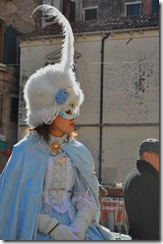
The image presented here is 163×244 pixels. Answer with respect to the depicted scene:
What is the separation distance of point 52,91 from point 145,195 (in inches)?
43.7

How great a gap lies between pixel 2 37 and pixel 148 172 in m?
20.5

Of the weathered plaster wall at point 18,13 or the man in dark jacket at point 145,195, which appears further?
the weathered plaster wall at point 18,13

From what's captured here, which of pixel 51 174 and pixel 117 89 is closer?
pixel 51 174

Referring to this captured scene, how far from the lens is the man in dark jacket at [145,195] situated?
4457 millimetres

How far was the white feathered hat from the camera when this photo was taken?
14.4 ft

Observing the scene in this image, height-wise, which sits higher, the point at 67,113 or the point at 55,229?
the point at 67,113

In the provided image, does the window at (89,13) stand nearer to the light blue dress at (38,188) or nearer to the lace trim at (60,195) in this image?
the light blue dress at (38,188)

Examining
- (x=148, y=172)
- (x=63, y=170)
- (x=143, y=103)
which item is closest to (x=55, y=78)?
(x=63, y=170)

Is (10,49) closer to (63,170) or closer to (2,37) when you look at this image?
(2,37)

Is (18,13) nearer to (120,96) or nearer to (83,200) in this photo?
(120,96)

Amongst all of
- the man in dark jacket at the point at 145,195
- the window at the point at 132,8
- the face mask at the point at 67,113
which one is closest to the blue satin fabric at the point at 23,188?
the face mask at the point at 67,113

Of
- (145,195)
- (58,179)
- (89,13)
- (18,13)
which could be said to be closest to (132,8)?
(89,13)

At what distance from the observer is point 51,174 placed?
170 inches

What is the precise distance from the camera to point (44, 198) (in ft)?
13.9
